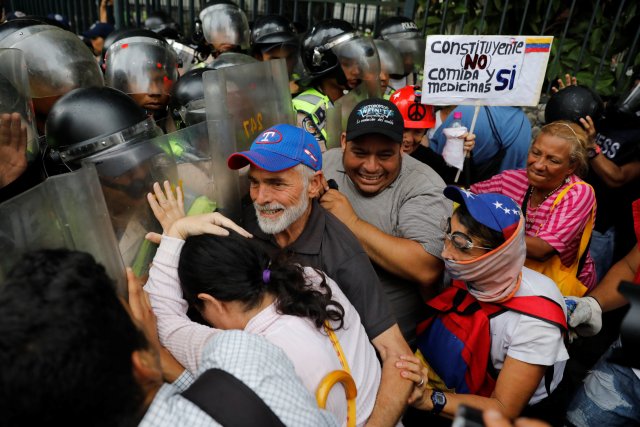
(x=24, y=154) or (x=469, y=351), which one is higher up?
(x=24, y=154)

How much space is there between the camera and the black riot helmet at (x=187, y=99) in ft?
8.17

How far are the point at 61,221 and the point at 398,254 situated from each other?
4.61 feet

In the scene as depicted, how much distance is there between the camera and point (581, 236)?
2650 millimetres

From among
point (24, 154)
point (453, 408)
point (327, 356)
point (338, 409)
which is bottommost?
A: point (453, 408)

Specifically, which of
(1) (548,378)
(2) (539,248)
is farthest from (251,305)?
(2) (539,248)

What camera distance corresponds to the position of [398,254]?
6.86 feet

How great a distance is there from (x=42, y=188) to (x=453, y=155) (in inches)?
112

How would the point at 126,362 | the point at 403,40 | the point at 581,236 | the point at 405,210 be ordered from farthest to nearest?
the point at 403,40, the point at 581,236, the point at 405,210, the point at 126,362

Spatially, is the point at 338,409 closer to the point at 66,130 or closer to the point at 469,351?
the point at 469,351

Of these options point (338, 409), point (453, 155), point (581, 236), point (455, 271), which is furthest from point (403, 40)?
point (338, 409)

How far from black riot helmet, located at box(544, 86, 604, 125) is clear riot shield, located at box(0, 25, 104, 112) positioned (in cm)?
336

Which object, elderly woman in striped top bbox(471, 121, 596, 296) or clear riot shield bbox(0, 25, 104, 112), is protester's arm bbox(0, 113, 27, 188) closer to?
clear riot shield bbox(0, 25, 104, 112)

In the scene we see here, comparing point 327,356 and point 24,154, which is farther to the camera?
point 24,154

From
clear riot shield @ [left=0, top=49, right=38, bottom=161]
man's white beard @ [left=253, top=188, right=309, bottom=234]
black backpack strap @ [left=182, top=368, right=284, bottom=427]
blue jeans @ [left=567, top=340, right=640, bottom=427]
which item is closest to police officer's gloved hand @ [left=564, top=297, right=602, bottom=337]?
blue jeans @ [left=567, top=340, right=640, bottom=427]
